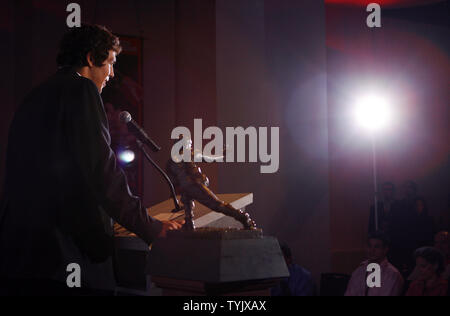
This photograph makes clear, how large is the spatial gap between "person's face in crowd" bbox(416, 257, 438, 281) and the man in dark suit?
3545 mm

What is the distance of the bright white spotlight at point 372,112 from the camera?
8562 mm

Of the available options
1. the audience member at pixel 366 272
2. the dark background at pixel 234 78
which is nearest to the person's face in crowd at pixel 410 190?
the dark background at pixel 234 78

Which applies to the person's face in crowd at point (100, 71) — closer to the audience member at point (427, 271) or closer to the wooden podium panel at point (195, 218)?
the wooden podium panel at point (195, 218)

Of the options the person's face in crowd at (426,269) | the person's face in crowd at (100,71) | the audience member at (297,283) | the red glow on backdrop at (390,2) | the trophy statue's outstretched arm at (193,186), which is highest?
the red glow on backdrop at (390,2)

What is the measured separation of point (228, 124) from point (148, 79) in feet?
3.71

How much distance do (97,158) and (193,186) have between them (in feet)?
1.05

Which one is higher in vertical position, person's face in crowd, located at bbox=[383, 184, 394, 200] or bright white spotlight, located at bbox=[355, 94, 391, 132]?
bright white spotlight, located at bbox=[355, 94, 391, 132]

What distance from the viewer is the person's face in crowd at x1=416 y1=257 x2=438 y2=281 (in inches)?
184

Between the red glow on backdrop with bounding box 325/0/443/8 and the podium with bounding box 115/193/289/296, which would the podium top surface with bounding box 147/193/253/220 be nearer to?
the podium with bounding box 115/193/289/296

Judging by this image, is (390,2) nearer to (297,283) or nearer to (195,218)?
(297,283)

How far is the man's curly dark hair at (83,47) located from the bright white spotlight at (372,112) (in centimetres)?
700

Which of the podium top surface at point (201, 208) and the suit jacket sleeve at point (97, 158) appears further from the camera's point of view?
the podium top surface at point (201, 208)

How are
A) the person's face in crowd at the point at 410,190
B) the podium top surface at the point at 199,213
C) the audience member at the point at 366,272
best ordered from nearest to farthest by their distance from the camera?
the podium top surface at the point at 199,213, the audience member at the point at 366,272, the person's face in crowd at the point at 410,190

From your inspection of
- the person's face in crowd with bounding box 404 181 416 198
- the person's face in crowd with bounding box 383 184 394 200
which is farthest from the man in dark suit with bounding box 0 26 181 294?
the person's face in crowd with bounding box 383 184 394 200
